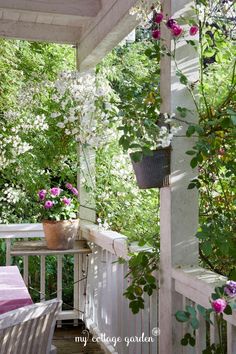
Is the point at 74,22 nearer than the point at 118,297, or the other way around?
the point at 118,297

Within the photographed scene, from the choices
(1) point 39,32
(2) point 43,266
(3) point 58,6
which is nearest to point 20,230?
(2) point 43,266

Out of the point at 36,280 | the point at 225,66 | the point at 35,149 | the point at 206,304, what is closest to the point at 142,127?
the point at 225,66

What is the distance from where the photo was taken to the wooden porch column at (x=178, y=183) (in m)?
2.01

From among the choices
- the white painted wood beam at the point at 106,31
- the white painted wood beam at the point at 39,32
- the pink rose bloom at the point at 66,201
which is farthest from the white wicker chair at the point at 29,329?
the white painted wood beam at the point at 39,32

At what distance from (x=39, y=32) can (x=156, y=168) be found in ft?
6.93

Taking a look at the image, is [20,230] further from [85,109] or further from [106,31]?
[85,109]

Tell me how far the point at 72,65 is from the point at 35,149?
1.00 meters

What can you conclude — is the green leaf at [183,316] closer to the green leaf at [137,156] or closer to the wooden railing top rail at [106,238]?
the green leaf at [137,156]

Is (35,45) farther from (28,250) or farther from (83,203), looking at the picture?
(28,250)

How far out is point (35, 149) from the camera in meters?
4.13

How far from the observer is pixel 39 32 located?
372 cm

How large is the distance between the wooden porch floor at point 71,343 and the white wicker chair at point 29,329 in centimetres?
187

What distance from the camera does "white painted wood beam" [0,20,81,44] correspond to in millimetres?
3609

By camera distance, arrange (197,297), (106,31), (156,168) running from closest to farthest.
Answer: (197,297), (156,168), (106,31)
